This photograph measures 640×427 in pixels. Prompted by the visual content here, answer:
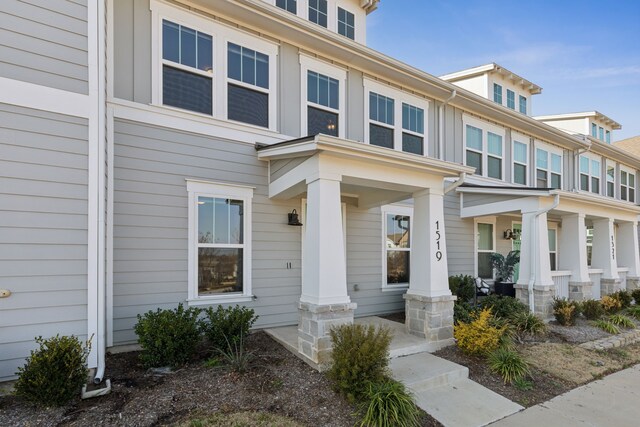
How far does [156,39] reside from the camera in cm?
534

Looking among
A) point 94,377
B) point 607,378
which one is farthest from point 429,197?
point 94,377

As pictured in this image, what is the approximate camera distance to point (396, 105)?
8.05 metres

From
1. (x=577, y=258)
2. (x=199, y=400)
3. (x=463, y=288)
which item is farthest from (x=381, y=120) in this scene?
(x=199, y=400)

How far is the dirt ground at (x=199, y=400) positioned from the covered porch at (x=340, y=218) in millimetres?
555

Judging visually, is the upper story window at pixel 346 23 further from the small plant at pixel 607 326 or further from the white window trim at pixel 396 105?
the small plant at pixel 607 326

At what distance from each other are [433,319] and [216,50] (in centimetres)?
561

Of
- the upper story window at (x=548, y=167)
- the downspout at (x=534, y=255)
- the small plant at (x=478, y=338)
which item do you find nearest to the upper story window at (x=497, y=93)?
the upper story window at (x=548, y=167)

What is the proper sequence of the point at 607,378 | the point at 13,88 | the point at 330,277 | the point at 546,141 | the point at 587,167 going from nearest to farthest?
the point at 13,88 → the point at 330,277 → the point at 607,378 → the point at 546,141 → the point at 587,167

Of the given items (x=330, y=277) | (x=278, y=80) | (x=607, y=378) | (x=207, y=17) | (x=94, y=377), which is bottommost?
(x=607, y=378)

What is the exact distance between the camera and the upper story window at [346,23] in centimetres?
788

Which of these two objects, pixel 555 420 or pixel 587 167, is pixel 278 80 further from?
pixel 587 167

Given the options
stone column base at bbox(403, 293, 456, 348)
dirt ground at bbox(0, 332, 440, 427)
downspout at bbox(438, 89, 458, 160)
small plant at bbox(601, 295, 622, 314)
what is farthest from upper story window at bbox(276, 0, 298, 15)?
small plant at bbox(601, 295, 622, 314)

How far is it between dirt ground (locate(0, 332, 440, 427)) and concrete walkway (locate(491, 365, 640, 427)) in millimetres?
1222

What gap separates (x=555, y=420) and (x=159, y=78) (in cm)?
683
